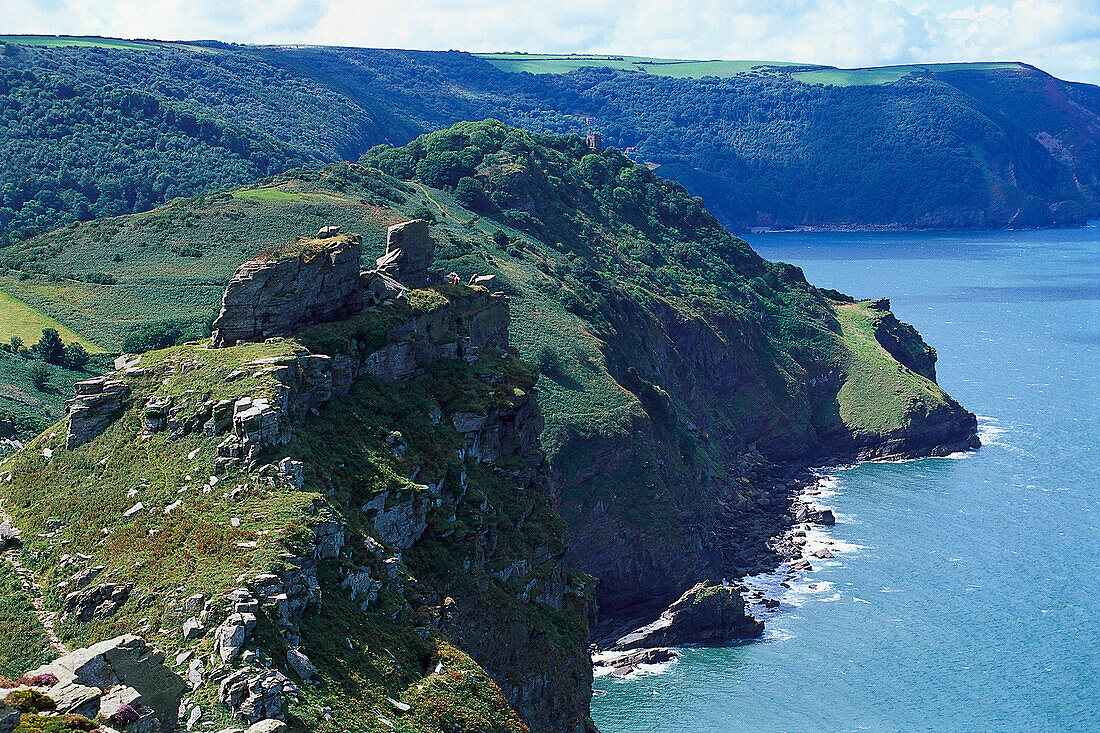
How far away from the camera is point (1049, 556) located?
11306cm

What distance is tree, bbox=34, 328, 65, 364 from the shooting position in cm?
9988

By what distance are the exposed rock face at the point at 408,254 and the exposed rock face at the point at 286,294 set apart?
6.34 meters

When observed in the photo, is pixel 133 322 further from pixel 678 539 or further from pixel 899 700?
pixel 899 700

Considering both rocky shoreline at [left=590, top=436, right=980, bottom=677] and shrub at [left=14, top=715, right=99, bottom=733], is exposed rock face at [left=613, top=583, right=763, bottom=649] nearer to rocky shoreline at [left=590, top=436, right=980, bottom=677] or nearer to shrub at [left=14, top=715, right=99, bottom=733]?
rocky shoreline at [left=590, top=436, right=980, bottom=677]

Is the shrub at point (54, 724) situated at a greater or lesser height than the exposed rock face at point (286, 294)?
lesser

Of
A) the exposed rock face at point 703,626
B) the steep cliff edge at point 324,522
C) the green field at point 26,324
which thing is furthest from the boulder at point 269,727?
the green field at point 26,324

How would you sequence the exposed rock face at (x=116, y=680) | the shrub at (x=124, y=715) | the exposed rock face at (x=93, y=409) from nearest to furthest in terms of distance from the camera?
the exposed rock face at (x=116, y=680), the shrub at (x=124, y=715), the exposed rock face at (x=93, y=409)

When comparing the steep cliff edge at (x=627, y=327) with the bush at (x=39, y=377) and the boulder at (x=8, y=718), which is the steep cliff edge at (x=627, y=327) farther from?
the boulder at (x=8, y=718)

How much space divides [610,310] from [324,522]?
102602 millimetres

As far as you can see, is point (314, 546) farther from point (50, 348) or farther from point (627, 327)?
point (627, 327)

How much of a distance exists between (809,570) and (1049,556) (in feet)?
72.7

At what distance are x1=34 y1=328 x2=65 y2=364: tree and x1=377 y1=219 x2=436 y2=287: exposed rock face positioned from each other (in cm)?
4697

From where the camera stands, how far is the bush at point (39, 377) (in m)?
92.2

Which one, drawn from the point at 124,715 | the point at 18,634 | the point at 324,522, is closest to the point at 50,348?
the point at 18,634
